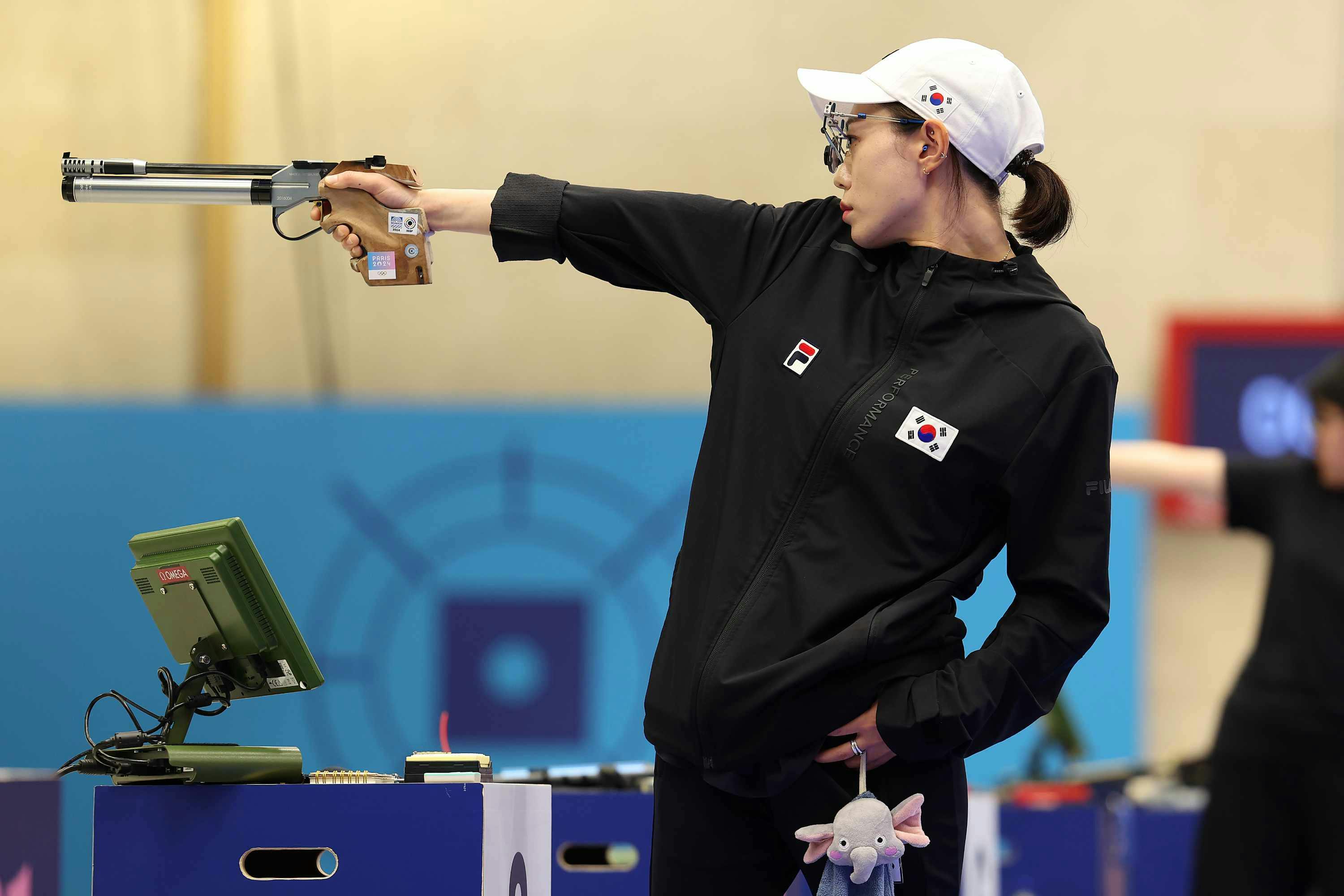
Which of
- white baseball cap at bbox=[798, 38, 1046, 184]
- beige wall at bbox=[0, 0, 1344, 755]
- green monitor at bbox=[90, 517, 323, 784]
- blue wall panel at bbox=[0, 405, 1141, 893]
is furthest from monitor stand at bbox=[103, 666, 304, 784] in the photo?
beige wall at bbox=[0, 0, 1344, 755]

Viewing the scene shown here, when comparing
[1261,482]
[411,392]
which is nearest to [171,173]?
[1261,482]

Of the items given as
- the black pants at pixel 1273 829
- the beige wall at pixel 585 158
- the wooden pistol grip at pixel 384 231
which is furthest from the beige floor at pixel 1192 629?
the wooden pistol grip at pixel 384 231

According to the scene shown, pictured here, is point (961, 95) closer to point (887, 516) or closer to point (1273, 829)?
point (887, 516)

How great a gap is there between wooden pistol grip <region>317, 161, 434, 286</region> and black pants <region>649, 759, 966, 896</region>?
2.18 ft

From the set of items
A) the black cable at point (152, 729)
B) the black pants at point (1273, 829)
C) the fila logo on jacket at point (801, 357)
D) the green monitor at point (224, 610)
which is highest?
the fila logo on jacket at point (801, 357)

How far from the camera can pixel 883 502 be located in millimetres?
1327

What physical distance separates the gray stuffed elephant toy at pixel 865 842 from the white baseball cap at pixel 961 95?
69 cm

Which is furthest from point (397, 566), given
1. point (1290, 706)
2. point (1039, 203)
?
point (1039, 203)

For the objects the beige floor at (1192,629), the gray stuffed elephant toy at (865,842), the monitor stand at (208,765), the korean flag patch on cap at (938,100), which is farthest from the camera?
the beige floor at (1192,629)

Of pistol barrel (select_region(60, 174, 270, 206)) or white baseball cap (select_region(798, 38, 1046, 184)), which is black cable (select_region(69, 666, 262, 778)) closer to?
pistol barrel (select_region(60, 174, 270, 206))

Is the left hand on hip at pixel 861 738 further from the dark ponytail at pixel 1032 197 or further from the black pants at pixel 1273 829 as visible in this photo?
the black pants at pixel 1273 829

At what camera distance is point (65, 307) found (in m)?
4.13

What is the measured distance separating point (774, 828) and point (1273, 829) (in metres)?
1.20

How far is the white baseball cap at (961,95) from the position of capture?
4.58 feet
